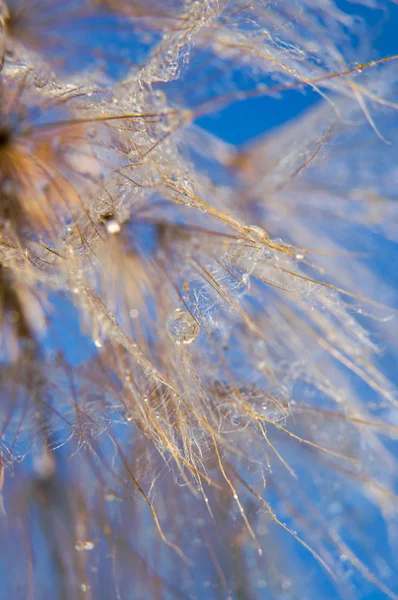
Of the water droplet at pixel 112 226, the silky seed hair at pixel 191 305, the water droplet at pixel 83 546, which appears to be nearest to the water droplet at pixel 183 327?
the silky seed hair at pixel 191 305

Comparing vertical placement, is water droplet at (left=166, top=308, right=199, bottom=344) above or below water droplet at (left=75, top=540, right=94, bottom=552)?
above

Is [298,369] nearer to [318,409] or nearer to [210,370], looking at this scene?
[318,409]

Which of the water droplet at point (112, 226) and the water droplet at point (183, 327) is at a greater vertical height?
the water droplet at point (112, 226)

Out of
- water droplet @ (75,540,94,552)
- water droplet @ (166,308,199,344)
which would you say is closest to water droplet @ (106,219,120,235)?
water droplet @ (166,308,199,344)

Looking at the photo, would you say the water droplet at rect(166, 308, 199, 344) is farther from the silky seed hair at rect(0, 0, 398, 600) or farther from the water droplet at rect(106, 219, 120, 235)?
the water droplet at rect(106, 219, 120, 235)

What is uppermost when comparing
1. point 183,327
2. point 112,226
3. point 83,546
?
point 112,226

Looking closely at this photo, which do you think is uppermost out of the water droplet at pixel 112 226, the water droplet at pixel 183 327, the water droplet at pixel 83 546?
the water droplet at pixel 112 226

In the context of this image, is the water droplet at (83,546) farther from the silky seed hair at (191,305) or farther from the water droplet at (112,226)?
the water droplet at (112,226)

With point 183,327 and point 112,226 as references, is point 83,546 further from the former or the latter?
point 112,226

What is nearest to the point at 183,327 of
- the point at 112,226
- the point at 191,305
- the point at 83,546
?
the point at 191,305
